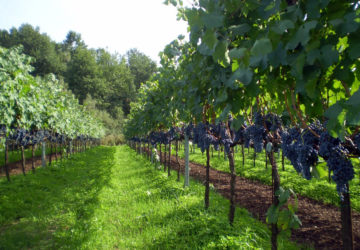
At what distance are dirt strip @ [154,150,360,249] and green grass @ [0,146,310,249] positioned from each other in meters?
0.67

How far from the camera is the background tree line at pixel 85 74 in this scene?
57250 mm

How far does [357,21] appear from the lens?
889 millimetres

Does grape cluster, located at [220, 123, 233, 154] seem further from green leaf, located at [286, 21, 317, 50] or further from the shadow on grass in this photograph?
green leaf, located at [286, 21, 317, 50]

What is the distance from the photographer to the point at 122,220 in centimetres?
587

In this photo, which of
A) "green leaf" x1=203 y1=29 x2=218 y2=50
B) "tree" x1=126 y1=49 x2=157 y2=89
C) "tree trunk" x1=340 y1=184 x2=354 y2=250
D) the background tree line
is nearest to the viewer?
"green leaf" x1=203 y1=29 x2=218 y2=50

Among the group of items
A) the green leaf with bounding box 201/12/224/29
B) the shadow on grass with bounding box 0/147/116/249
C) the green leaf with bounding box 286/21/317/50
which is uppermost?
the green leaf with bounding box 201/12/224/29

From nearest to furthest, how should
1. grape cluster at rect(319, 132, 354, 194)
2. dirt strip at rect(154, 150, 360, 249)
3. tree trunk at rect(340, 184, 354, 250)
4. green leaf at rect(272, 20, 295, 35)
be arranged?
green leaf at rect(272, 20, 295, 35) → grape cluster at rect(319, 132, 354, 194) → tree trunk at rect(340, 184, 354, 250) → dirt strip at rect(154, 150, 360, 249)

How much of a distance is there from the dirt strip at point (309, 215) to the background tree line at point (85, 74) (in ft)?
146

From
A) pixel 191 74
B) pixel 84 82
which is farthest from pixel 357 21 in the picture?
pixel 84 82

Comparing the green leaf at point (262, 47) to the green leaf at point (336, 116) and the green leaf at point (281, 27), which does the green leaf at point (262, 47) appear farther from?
the green leaf at point (336, 116)

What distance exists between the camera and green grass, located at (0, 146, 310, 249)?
4.58m

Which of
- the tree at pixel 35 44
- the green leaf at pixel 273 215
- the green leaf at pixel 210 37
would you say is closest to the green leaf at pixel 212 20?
the green leaf at pixel 210 37

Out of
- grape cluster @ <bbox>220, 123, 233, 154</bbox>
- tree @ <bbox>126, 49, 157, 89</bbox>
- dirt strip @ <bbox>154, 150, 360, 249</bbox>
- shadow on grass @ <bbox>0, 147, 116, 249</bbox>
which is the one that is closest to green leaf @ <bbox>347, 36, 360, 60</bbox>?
grape cluster @ <bbox>220, 123, 233, 154</bbox>

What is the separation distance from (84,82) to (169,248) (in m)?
62.8
